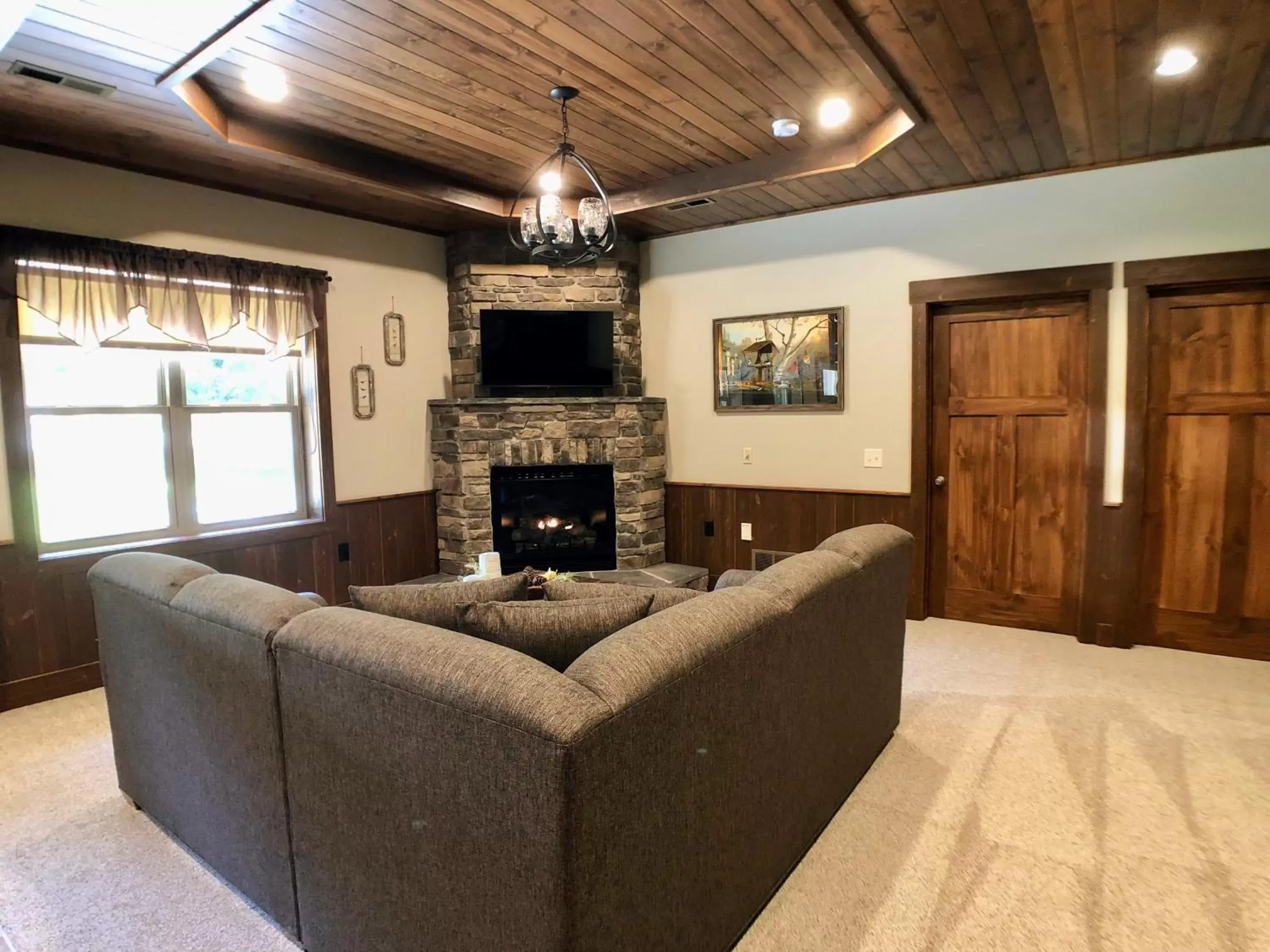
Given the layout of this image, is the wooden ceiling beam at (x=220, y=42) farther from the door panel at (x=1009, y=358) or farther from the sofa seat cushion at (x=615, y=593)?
the door panel at (x=1009, y=358)

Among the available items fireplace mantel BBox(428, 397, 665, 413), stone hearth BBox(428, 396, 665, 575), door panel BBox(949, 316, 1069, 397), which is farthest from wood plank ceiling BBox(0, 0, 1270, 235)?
stone hearth BBox(428, 396, 665, 575)

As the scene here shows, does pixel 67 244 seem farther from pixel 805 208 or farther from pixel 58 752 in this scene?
pixel 805 208

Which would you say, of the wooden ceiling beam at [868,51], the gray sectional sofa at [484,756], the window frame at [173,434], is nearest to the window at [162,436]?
the window frame at [173,434]

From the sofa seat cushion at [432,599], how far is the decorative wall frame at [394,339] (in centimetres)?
308

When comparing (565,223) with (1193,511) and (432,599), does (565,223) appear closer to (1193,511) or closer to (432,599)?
(432,599)

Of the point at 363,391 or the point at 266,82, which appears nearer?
the point at 266,82

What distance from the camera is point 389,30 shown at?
2.48 m

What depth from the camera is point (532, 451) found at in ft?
16.1

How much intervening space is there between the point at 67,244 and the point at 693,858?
12.6 feet

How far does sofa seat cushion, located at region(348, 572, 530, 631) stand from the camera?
184 centimetres

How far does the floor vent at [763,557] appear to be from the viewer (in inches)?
194

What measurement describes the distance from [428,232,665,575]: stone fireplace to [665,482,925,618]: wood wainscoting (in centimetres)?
24

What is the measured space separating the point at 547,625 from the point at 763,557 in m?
3.50

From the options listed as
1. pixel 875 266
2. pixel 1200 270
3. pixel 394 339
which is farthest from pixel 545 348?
pixel 1200 270
